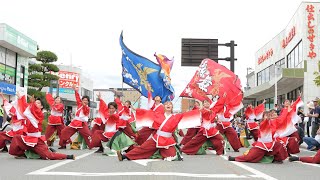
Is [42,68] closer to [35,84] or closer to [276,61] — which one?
[35,84]

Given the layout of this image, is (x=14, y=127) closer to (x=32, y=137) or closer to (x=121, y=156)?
(x=32, y=137)

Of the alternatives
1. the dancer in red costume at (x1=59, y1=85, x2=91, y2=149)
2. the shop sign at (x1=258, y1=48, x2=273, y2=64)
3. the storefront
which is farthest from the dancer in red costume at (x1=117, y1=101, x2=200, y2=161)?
the shop sign at (x1=258, y1=48, x2=273, y2=64)

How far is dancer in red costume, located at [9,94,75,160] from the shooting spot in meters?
9.69

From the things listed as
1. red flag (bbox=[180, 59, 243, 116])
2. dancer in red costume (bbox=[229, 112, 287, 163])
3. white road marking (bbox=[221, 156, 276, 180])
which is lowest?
white road marking (bbox=[221, 156, 276, 180])

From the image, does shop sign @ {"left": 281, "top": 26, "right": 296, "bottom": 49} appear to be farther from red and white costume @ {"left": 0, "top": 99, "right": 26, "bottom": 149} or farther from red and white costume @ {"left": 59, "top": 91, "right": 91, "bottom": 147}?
red and white costume @ {"left": 0, "top": 99, "right": 26, "bottom": 149}

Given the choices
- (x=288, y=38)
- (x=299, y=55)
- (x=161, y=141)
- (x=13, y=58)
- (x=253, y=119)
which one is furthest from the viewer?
(x=288, y=38)

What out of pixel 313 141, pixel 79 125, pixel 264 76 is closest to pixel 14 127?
pixel 79 125

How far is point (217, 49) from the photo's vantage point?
63.2 ft

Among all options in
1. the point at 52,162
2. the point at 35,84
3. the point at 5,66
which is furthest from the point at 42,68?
the point at 52,162

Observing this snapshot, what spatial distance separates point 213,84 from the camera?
15.7 meters

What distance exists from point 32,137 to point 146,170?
3288 mm

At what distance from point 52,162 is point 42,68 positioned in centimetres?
3389

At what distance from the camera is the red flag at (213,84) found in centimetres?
1444

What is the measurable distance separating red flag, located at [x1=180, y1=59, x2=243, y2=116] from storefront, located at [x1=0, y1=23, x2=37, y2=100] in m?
18.4
